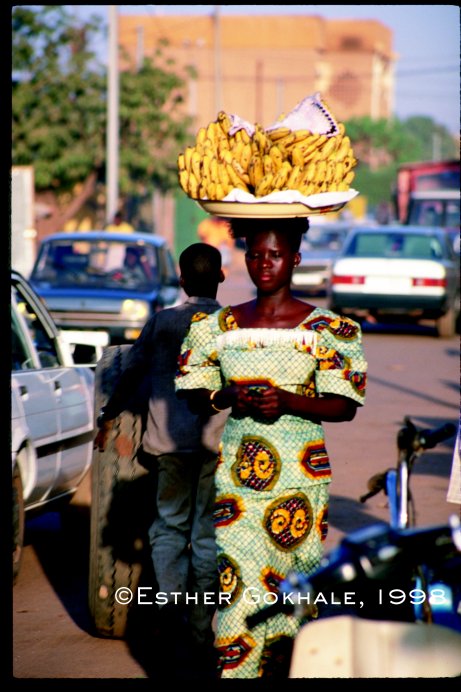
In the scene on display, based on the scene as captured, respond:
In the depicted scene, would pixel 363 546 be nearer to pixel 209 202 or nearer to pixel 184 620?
pixel 209 202

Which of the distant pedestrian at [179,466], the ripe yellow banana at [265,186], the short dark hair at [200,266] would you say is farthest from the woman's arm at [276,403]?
the short dark hair at [200,266]

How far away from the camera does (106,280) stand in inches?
639

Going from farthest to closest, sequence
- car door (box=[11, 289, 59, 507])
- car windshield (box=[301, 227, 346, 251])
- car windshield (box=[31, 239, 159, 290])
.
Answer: car windshield (box=[301, 227, 346, 251]) → car windshield (box=[31, 239, 159, 290]) → car door (box=[11, 289, 59, 507])

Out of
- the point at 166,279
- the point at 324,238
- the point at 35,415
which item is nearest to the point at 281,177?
the point at 35,415

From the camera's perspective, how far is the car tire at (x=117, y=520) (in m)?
5.89

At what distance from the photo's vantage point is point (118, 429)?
19.3ft

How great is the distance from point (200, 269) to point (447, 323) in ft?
56.1

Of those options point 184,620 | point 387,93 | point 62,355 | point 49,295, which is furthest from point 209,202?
point 387,93

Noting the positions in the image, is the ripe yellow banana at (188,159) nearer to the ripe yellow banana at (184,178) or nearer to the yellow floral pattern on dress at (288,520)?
the ripe yellow banana at (184,178)

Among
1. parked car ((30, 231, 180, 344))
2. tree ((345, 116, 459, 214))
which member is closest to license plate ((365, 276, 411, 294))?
parked car ((30, 231, 180, 344))

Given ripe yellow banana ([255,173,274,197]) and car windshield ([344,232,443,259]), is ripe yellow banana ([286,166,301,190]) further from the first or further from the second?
car windshield ([344,232,443,259])

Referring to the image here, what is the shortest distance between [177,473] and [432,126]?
173 metres

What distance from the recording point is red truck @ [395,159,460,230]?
29.2 metres

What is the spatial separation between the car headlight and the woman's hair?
1126cm
